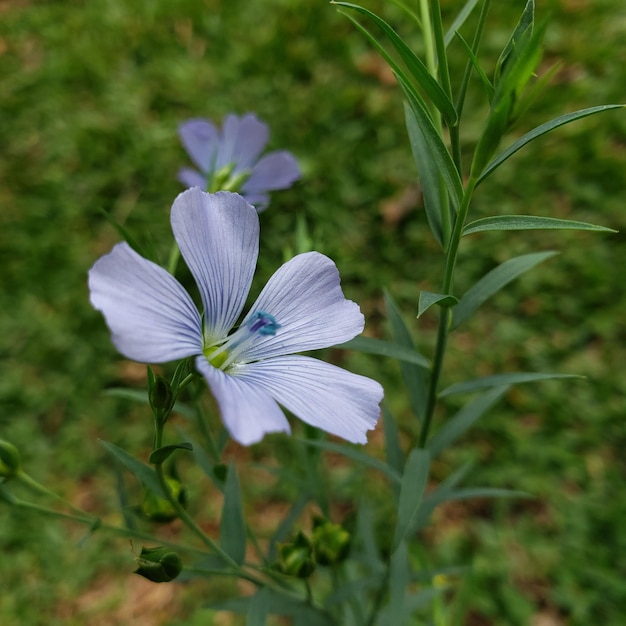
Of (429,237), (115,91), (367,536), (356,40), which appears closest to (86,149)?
(115,91)

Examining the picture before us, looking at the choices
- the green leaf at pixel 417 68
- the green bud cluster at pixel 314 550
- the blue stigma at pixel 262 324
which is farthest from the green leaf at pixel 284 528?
the green leaf at pixel 417 68

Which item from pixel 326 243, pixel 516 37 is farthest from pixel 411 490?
pixel 326 243

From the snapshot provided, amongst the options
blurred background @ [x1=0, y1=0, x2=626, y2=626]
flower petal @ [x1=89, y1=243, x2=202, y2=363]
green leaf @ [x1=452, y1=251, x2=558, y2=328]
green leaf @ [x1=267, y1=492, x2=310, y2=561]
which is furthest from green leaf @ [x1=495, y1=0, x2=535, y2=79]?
blurred background @ [x1=0, y1=0, x2=626, y2=626]

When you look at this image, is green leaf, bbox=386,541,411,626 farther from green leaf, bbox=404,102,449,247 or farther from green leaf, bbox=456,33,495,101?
Result: green leaf, bbox=456,33,495,101

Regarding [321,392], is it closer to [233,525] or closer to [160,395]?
[160,395]

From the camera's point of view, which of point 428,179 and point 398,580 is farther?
point 398,580

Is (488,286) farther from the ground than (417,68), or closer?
closer
